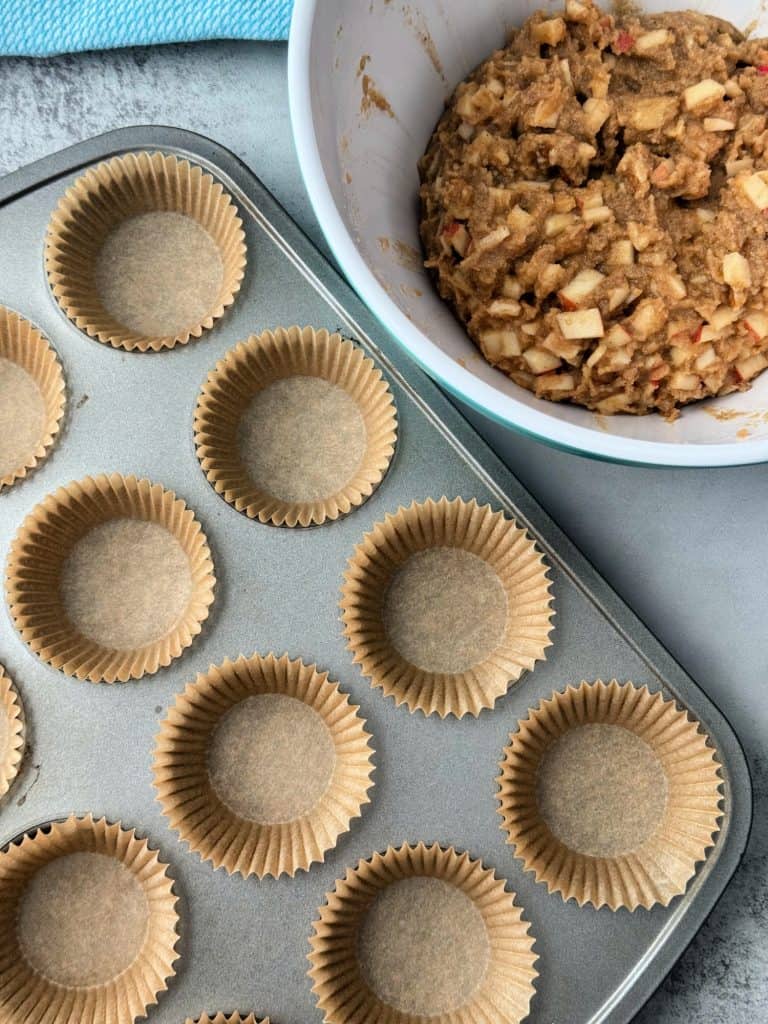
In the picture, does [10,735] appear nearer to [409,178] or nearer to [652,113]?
[409,178]

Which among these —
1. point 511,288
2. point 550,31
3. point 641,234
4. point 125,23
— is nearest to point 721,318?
point 641,234

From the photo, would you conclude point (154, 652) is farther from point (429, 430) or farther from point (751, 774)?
point (751, 774)

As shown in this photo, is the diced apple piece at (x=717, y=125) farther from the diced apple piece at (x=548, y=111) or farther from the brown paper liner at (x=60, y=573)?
the brown paper liner at (x=60, y=573)

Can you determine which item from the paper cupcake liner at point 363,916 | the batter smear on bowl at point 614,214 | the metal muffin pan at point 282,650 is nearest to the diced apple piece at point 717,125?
the batter smear on bowl at point 614,214

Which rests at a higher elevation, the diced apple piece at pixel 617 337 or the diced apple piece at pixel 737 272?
the diced apple piece at pixel 737 272

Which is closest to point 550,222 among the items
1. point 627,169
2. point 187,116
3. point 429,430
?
point 627,169
